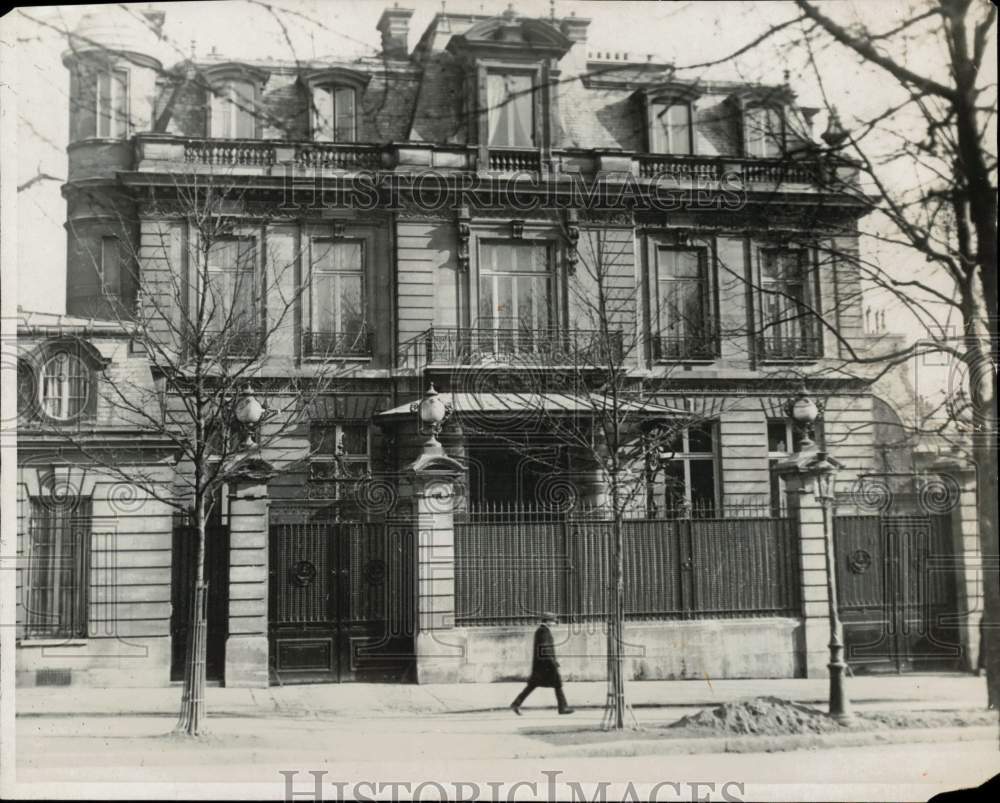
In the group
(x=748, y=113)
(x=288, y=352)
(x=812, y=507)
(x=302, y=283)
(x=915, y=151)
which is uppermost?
(x=748, y=113)

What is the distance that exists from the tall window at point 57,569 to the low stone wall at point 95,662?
17 cm

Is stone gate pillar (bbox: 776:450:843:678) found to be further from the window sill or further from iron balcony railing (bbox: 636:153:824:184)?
the window sill

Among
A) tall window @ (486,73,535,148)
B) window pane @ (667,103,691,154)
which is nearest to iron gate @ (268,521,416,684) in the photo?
tall window @ (486,73,535,148)

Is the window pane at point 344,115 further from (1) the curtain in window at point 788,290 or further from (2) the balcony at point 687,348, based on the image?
(1) the curtain in window at point 788,290

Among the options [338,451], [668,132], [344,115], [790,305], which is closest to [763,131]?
[668,132]

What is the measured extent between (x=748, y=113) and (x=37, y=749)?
11.4m

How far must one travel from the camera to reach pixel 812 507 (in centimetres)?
1277

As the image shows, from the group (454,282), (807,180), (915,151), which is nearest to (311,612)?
(454,282)

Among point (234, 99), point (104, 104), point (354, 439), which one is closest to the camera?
point (104, 104)

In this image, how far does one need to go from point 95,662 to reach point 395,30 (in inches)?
340

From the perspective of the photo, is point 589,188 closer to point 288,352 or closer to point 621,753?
point 288,352

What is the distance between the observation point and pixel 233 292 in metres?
12.1

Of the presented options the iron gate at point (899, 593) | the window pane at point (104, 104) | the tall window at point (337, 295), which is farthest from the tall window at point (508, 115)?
the iron gate at point (899, 593)

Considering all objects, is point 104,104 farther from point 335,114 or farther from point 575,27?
point 575,27
